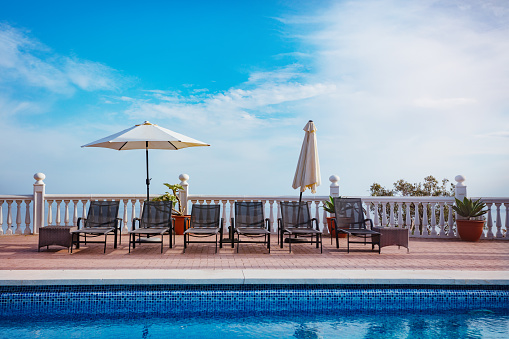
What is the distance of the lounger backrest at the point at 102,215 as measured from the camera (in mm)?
7992

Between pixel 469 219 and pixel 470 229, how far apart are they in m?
0.28

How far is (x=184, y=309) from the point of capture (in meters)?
4.89

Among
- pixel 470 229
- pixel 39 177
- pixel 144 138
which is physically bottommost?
pixel 470 229

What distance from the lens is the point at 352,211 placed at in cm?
848

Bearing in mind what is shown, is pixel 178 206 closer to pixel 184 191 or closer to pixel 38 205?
pixel 184 191

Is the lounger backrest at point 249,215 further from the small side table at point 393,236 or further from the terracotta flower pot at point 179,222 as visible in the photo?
the small side table at point 393,236

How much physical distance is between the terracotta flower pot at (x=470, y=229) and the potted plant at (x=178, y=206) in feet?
21.2

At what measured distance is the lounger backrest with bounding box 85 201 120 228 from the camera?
7992 mm

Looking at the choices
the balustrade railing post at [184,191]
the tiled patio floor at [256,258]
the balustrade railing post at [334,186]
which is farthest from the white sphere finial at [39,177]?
the balustrade railing post at [334,186]

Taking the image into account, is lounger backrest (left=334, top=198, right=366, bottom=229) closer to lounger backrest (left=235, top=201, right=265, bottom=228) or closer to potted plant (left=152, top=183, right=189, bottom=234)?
lounger backrest (left=235, top=201, right=265, bottom=228)

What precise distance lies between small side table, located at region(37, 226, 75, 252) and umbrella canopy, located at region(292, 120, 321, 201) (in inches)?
184

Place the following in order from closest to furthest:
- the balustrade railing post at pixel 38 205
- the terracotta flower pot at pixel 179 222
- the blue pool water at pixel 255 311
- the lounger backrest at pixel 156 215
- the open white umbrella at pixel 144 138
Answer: the blue pool water at pixel 255 311 < the open white umbrella at pixel 144 138 < the lounger backrest at pixel 156 215 < the terracotta flower pot at pixel 179 222 < the balustrade railing post at pixel 38 205

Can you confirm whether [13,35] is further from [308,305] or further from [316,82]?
[308,305]

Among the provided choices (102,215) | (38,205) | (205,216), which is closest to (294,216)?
(205,216)
